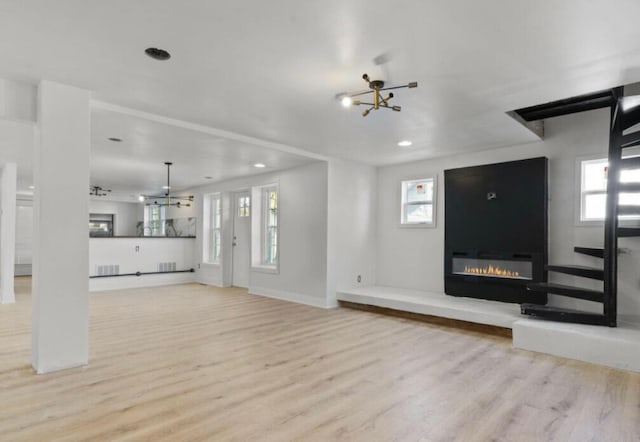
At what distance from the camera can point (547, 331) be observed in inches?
148

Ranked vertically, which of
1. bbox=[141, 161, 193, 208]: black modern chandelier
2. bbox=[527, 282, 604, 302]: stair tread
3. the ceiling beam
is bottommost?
bbox=[527, 282, 604, 302]: stair tread

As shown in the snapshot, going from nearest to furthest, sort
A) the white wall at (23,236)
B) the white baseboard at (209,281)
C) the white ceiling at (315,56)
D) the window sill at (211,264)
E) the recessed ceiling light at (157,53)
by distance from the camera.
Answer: the white ceiling at (315,56), the recessed ceiling light at (157,53), the white baseboard at (209,281), the window sill at (211,264), the white wall at (23,236)

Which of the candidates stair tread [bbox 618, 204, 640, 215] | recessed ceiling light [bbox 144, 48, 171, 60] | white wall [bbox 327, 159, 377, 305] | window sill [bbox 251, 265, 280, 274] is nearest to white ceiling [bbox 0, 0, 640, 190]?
recessed ceiling light [bbox 144, 48, 171, 60]

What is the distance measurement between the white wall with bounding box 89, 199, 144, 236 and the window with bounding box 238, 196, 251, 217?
242 inches

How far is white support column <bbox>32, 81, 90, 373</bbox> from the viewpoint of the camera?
302cm

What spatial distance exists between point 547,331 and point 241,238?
6.01 m

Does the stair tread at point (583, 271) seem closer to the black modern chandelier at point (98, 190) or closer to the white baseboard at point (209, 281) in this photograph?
the white baseboard at point (209, 281)

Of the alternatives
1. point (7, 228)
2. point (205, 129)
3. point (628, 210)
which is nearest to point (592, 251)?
point (628, 210)

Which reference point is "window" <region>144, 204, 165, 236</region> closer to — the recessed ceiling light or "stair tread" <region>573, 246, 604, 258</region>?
the recessed ceiling light

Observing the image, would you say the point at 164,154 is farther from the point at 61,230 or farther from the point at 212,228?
the point at 212,228

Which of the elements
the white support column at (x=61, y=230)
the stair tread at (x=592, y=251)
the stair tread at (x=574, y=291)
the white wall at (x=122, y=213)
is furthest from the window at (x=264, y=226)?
the white wall at (x=122, y=213)

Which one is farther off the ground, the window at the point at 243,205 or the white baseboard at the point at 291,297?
the window at the point at 243,205

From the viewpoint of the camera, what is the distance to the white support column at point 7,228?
239 inches

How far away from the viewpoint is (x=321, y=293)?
19.6ft
